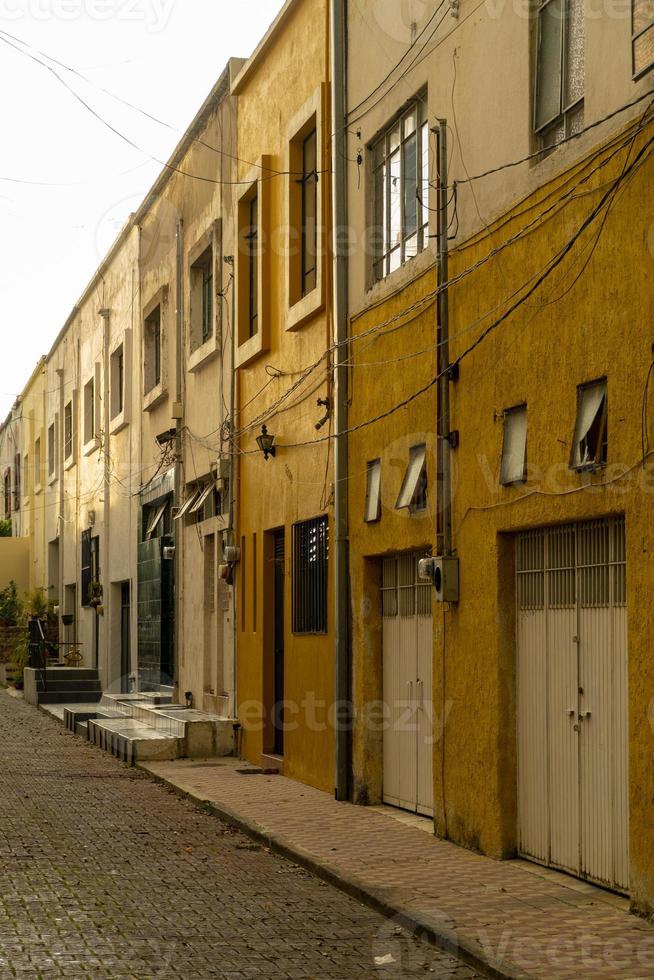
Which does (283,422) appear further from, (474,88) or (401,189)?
(474,88)

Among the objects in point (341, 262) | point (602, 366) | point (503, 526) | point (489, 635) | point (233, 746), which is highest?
point (341, 262)

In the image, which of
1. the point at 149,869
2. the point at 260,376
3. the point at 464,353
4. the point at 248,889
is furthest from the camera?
the point at 260,376

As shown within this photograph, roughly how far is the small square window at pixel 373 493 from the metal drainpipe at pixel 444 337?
1.75 metres

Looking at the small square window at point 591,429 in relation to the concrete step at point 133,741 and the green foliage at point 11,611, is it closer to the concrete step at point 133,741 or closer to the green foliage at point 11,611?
the concrete step at point 133,741

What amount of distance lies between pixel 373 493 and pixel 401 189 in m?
2.78

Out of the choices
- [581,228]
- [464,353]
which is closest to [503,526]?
[464,353]

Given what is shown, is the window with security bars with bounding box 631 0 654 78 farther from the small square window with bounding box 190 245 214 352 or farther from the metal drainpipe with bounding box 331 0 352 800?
the small square window with bounding box 190 245 214 352

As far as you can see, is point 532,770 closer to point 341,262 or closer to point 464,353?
point 464,353

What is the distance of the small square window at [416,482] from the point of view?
40.0 feet

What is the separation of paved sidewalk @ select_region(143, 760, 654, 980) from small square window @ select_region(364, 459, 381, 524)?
267 cm

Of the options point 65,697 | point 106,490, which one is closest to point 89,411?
point 106,490

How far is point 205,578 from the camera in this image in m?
20.1

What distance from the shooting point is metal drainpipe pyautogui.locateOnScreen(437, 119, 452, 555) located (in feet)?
37.6

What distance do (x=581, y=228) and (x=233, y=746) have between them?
1024cm
